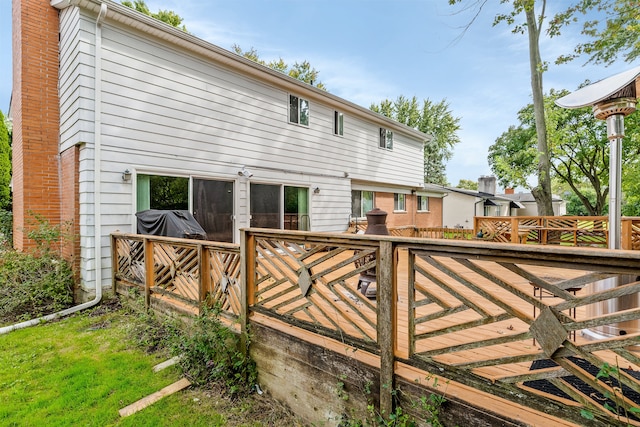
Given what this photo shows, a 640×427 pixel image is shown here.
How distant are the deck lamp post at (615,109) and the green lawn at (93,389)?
11.3 feet

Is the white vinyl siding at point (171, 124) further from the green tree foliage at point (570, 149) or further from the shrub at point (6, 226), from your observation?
the green tree foliage at point (570, 149)

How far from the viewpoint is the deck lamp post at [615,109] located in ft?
8.12

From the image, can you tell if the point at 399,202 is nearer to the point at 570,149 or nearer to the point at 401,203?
the point at 401,203

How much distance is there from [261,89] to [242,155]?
1.92 meters

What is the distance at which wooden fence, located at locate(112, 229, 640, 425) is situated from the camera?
139 cm

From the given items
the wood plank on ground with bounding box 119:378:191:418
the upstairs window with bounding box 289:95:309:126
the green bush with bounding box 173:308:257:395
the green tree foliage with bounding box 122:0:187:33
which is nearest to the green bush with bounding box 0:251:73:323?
the green bush with bounding box 173:308:257:395

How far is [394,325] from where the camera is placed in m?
2.15

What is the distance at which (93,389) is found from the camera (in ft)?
10.2

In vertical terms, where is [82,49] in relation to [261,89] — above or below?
below

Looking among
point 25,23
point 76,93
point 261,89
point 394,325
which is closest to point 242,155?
point 261,89

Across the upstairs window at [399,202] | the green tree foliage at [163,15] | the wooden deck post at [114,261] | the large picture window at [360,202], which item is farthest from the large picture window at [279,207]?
the green tree foliage at [163,15]

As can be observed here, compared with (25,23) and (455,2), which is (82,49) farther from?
(455,2)

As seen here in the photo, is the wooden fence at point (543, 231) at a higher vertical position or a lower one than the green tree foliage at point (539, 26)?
lower

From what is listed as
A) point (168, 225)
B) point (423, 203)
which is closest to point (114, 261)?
point (168, 225)
